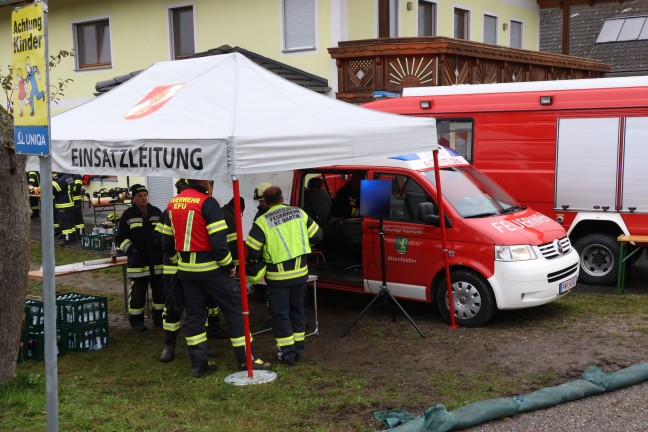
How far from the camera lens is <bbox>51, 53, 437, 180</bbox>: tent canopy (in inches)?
244

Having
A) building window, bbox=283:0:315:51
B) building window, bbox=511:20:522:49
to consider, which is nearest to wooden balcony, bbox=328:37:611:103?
building window, bbox=283:0:315:51

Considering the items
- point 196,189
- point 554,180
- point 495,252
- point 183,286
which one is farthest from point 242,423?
point 554,180

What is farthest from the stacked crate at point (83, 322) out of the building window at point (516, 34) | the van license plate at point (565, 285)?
the building window at point (516, 34)

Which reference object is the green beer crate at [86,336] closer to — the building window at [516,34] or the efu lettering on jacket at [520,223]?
the efu lettering on jacket at [520,223]

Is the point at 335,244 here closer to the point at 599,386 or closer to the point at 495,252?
the point at 495,252

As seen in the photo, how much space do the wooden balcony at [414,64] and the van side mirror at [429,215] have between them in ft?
23.3

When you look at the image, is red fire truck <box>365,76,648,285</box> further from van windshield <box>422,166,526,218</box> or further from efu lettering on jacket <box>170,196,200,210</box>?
efu lettering on jacket <box>170,196,200,210</box>

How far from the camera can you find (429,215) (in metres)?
8.12

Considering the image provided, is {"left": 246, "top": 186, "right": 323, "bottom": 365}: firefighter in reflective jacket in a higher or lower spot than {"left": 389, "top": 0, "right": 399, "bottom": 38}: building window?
lower

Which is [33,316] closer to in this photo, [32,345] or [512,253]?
[32,345]

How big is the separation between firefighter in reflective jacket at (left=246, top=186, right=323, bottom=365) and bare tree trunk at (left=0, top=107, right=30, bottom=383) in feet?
6.46

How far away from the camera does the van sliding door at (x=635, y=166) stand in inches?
386

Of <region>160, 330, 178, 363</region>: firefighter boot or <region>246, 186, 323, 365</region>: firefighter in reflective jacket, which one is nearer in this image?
<region>246, 186, 323, 365</region>: firefighter in reflective jacket

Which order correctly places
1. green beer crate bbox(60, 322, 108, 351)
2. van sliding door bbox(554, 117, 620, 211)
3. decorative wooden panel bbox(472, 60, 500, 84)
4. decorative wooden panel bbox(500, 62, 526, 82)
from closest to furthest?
green beer crate bbox(60, 322, 108, 351) < van sliding door bbox(554, 117, 620, 211) < decorative wooden panel bbox(472, 60, 500, 84) < decorative wooden panel bbox(500, 62, 526, 82)
